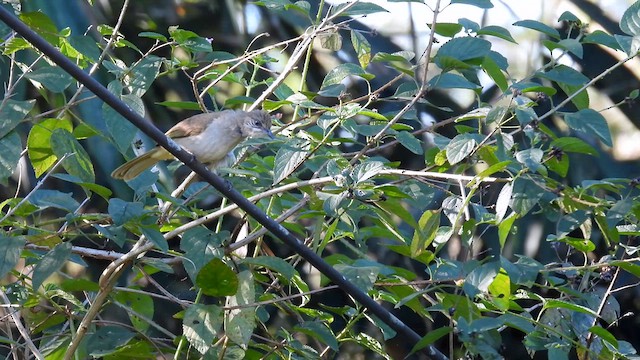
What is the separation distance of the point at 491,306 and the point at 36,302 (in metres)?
1.41

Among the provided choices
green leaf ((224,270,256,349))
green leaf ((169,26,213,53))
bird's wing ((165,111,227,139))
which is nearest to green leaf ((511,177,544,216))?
green leaf ((224,270,256,349))

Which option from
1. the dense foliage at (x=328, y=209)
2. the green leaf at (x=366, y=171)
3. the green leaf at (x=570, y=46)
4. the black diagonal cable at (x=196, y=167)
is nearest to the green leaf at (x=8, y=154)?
the dense foliage at (x=328, y=209)

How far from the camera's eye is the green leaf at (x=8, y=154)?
8.23 feet

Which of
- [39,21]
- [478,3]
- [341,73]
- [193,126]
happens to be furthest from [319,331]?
[193,126]

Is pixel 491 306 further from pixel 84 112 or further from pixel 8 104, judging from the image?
pixel 84 112

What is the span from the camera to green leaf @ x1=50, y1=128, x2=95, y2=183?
8.50 feet

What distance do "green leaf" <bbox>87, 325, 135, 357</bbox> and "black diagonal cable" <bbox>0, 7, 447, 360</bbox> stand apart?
63cm

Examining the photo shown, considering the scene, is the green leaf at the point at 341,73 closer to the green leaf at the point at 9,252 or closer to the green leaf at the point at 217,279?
the green leaf at the point at 217,279

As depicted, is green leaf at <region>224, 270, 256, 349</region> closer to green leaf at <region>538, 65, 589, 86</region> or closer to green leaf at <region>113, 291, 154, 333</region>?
green leaf at <region>113, 291, 154, 333</region>

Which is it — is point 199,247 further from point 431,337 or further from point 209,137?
point 209,137

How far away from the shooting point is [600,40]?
2908 millimetres

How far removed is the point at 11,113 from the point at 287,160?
77 cm

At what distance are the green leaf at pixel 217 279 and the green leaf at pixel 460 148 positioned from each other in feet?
A: 2.29

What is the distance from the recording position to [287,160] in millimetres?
2633
